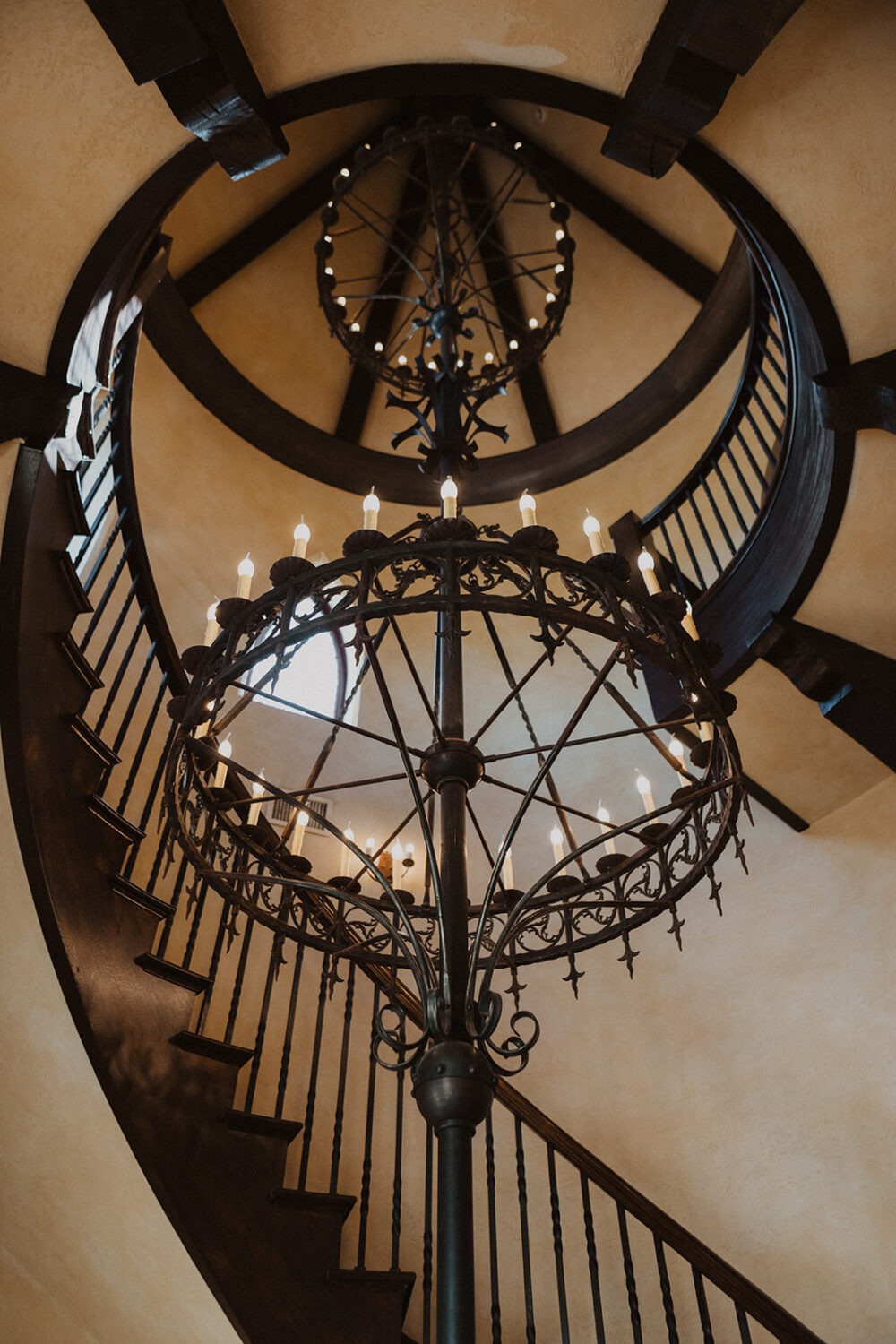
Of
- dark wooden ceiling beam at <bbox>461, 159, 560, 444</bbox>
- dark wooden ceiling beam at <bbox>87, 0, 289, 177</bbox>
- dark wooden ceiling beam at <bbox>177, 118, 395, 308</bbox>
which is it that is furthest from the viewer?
dark wooden ceiling beam at <bbox>461, 159, 560, 444</bbox>

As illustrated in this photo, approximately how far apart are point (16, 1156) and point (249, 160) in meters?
3.07

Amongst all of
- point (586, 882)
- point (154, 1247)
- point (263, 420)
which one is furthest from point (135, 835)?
point (263, 420)

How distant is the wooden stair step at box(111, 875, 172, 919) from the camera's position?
2863 mm

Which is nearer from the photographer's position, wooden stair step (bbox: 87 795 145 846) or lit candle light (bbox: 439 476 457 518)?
lit candle light (bbox: 439 476 457 518)

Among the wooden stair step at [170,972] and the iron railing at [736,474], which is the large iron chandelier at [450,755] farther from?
the iron railing at [736,474]

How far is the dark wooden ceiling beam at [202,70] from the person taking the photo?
7.93 feet

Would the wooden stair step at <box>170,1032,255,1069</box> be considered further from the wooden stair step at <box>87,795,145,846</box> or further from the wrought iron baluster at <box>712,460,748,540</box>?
the wrought iron baluster at <box>712,460,748,540</box>

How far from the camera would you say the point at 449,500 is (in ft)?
7.83

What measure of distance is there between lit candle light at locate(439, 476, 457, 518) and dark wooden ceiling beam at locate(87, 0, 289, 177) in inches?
51.8

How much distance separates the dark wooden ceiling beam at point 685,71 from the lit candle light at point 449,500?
1366mm

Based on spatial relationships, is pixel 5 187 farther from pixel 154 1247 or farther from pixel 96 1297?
pixel 96 1297

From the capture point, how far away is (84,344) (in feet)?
9.70

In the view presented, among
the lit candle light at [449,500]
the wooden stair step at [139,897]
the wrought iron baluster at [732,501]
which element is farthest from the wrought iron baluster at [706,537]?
the wooden stair step at [139,897]

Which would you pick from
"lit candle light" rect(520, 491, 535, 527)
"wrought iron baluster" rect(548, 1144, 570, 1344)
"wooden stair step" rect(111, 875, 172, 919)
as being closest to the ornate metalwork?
"lit candle light" rect(520, 491, 535, 527)
